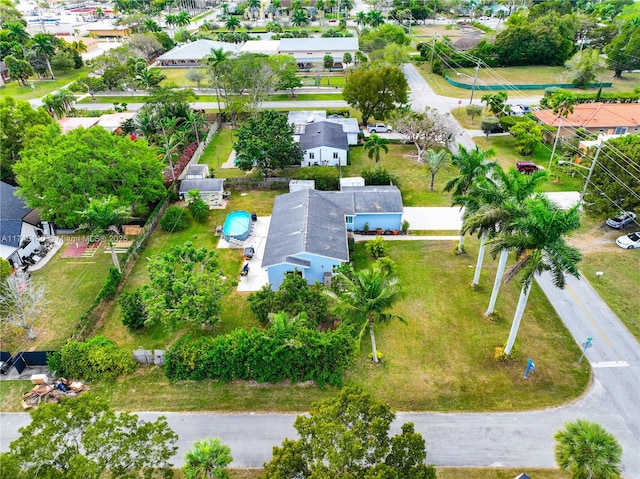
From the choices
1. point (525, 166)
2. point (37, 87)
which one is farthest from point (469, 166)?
point (37, 87)

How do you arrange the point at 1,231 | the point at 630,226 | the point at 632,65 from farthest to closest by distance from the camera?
1. the point at 632,65
2. the point at 630,226
3. the point at 1,231

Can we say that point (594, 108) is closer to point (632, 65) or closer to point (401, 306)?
point (632, 65)

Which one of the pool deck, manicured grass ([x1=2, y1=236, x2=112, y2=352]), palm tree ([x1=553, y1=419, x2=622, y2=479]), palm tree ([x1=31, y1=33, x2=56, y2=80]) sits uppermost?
palm tree ([x1=31, y1=33, x2=56, y2=80])

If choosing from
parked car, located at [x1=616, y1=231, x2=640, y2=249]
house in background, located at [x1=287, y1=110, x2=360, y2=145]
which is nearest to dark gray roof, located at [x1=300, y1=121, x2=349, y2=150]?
house in background, located at [x1=287, y1=110, x2=360, y2=145]

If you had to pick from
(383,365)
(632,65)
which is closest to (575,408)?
(383,365)

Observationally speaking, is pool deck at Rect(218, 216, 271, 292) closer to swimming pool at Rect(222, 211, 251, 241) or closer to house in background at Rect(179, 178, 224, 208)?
swimming pool at Rect(222, 211, 251, 241)

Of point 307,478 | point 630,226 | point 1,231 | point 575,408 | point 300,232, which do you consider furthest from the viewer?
point 630,226

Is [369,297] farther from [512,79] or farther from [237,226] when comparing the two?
[512,79]

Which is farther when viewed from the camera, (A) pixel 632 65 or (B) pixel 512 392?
(A) pixel 632 65
